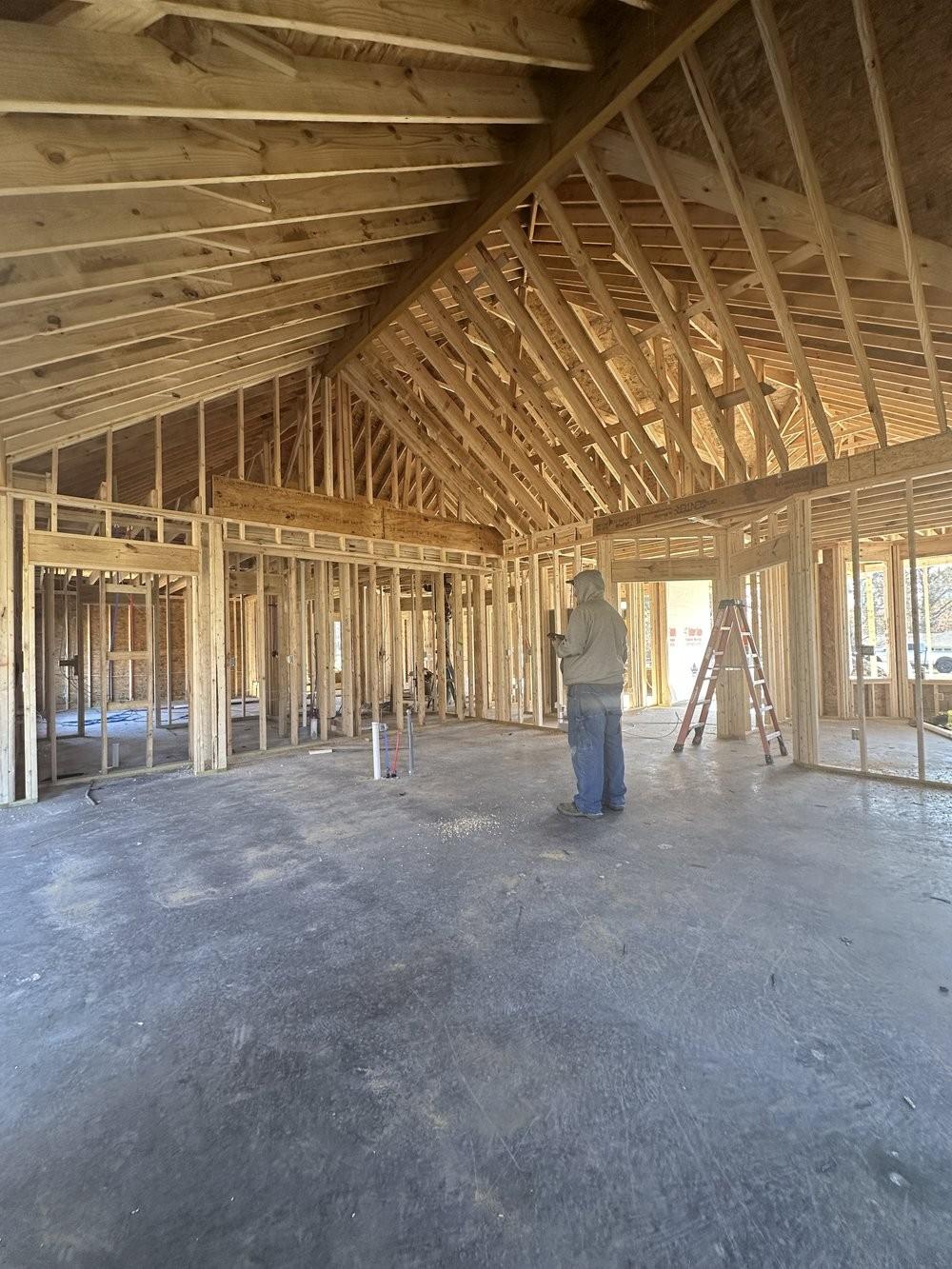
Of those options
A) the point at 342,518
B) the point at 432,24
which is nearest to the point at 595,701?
the point at 432,24

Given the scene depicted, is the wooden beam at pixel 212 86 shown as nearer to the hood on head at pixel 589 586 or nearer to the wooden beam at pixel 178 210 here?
the wooden beam at pixel 178 210

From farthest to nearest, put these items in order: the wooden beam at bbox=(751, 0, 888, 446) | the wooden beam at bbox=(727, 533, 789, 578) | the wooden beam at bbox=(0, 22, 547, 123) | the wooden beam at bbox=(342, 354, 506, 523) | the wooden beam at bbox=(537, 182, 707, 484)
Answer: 1. the wooden beam at bbox=(342, 354, 506, 523)
2. the wooden beam at bbox=(727, 533, 789, 578)
3. the wooden beam at bbox=(537, 182, 707, 484)
4. the wooden beam at bbox=(751, 0, 888, 446)
5. the wooden beam at bbox=(0, 22, 547, 123)

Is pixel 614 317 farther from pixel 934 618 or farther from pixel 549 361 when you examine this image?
pixel 934 618

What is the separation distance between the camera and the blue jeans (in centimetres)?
441

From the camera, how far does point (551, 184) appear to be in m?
4.89

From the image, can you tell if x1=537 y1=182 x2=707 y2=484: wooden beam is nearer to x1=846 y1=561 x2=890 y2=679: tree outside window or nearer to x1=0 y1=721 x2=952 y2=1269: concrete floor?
x1=0 y1=721 x2=952 y2=1269: concrete floor

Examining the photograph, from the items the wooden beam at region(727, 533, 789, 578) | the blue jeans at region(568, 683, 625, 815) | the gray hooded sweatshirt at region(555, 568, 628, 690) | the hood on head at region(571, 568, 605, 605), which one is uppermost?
the wooden beam at region(727, 533, 789, 578)

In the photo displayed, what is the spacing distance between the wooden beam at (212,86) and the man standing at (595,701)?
3439 mm

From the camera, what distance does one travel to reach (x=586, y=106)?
3979mm

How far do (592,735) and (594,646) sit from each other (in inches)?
27.4

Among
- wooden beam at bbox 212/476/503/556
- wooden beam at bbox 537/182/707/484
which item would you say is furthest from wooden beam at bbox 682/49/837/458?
wooden beam at bbox 212/476/503/556

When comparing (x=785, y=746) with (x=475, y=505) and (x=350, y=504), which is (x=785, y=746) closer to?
(x=475, y=505)

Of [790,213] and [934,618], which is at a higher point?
[790,213]

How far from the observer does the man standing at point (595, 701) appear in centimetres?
442
